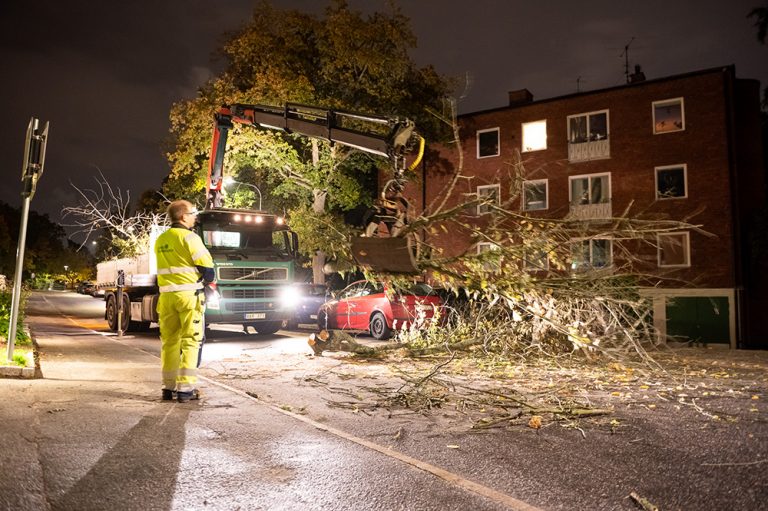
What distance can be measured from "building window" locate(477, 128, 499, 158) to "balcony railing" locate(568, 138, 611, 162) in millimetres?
3828

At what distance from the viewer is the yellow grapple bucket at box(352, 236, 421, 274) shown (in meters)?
6.87

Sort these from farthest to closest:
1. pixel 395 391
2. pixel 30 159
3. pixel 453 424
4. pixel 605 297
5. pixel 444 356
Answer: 1. pixel 444 356
2. pixel 605 297
3. pixel 30 159
4. pixel 395 391
5. pixel 453 424

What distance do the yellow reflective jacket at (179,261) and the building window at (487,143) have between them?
2510 cm

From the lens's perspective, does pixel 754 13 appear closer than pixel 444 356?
No

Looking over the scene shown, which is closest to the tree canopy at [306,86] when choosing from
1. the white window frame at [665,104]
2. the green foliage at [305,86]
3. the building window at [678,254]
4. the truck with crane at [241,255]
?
the green foliage at [305,86]

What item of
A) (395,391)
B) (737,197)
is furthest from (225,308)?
(737,197)

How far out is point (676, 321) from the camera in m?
23.5

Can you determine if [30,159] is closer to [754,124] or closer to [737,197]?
[737,197]

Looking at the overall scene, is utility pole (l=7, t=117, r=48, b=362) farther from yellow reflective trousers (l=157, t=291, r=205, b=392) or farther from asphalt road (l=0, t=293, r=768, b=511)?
yellow reflective trousers (l=157, t=291, r=205, b=392)

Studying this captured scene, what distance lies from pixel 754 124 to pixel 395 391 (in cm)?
2543

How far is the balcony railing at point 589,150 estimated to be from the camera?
86.7 ft

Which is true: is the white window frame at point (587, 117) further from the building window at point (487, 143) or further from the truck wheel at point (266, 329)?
the truck wheel at point (266, 329)

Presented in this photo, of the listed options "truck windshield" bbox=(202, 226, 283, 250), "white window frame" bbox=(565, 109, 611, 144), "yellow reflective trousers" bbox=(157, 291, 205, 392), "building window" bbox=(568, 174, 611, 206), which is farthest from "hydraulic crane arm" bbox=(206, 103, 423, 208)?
"white window frame" bbox=(565, 109, 611, 144)

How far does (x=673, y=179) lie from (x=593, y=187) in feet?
11.1
